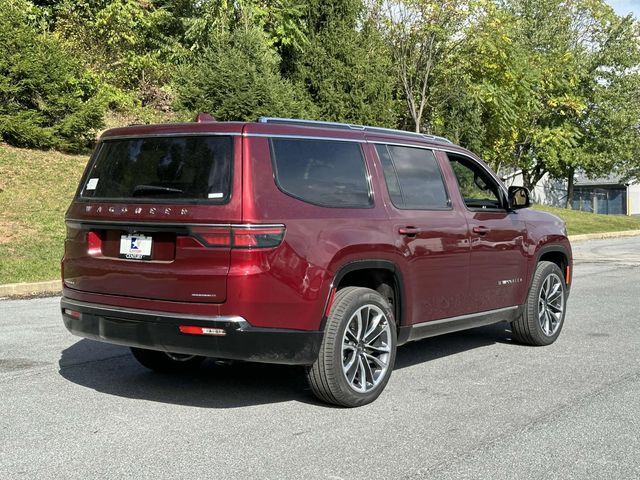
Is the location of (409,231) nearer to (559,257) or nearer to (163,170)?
(163,170)

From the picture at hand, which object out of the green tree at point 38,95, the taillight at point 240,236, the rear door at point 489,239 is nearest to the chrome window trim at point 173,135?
the taillight at point 240,236

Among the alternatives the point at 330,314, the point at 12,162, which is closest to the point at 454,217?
the point at 330,314

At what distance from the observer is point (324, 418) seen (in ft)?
16.6

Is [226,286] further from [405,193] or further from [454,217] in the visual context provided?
[454,217]

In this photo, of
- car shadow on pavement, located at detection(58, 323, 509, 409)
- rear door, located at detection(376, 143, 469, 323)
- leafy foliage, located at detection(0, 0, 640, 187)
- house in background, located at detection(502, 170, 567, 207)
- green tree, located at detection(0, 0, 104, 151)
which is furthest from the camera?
house in background, located at detection(502, 170, 567, 207)

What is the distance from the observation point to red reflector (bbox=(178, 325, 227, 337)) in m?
4.76

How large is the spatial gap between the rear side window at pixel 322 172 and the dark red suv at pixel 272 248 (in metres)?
0.01

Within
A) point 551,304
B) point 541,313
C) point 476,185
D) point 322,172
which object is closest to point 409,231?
point 322,172

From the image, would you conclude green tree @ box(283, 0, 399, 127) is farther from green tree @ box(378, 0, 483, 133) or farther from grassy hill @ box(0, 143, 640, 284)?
grassy hill @ box(0, 143, 640, 284)

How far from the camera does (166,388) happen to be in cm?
588

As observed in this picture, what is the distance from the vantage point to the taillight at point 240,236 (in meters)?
4.75

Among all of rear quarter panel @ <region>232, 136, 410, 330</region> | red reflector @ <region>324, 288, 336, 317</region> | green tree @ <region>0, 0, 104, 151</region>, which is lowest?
red reflector @ <region>324, 288, 336, 317</region>

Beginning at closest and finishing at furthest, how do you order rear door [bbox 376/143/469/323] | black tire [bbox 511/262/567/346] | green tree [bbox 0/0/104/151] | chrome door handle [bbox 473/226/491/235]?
rear door [bbox 376/143/469/323]
chrome door handle [bbox 473/226/491/235]
black tire [bbox 511/262/567/346]
green tree [bbox 0/0/104/151]

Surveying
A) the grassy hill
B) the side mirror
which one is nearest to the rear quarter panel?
the side mirror
